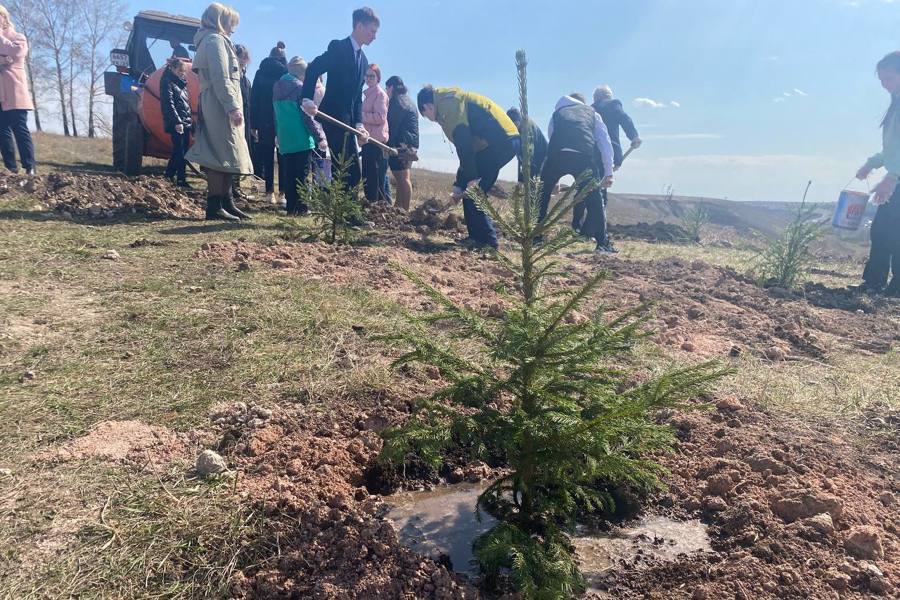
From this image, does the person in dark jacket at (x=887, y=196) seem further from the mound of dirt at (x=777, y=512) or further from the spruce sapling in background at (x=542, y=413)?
the spruce sapling in background at (x=542, y=413)

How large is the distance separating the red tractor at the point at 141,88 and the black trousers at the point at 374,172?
86.4 inches

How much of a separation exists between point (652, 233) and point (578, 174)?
16.0 feet

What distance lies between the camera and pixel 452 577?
175 cm

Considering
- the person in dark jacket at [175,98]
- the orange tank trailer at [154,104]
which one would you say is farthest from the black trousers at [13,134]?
the orange tank trailer at [154,104]

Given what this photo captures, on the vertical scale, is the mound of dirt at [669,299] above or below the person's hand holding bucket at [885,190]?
below

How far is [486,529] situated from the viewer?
2051 millimetres

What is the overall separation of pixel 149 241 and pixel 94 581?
401cm

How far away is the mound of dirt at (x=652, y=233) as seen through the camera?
10.9 m

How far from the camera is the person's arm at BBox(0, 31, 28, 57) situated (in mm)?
6359

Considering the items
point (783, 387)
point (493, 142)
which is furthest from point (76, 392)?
point (493, 142)

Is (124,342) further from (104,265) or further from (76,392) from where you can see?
(104,265)

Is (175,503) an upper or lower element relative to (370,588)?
upper

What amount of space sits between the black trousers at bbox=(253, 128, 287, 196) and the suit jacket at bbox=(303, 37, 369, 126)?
186 centimetres

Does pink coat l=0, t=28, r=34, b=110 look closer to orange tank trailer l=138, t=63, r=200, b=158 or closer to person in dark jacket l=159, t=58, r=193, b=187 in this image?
person in dark jacket l=159, t=58, r=193, b=187
